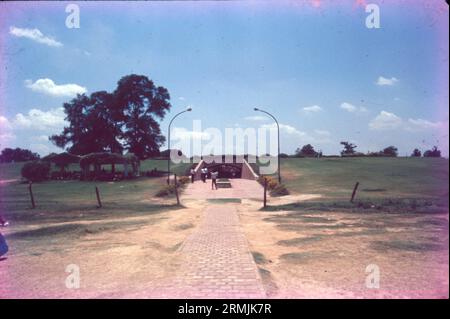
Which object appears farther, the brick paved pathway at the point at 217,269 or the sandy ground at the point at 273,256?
the sandy ground at the point at 273,256

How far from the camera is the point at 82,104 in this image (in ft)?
162

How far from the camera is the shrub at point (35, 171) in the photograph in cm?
4119

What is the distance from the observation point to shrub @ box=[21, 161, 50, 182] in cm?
4119

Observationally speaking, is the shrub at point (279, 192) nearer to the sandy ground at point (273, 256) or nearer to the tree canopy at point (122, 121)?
the sandy ground at point (273, 256)

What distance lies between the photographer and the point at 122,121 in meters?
47.6

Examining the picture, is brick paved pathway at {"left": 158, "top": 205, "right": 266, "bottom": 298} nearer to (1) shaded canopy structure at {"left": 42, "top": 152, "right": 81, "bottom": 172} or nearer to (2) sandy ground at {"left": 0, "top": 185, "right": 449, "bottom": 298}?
(2) sandy ground at {"left": 0, "top": 185, "right": 449, "bottom": 298}

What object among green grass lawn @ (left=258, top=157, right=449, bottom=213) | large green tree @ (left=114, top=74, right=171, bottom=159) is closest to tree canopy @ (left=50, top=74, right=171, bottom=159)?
large green tree @ (left=114, top=74, right=171, bottom=159)

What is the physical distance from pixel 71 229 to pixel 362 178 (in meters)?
30.1

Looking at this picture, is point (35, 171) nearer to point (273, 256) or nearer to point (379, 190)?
point (379, 190)

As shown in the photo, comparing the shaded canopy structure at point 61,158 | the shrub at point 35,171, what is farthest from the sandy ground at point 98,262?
the shrub at point 35,171

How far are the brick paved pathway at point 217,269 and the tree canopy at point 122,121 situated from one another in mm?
37697

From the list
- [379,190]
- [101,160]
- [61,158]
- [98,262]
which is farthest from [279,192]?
[61,158]

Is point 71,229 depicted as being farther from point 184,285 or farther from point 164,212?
point 184,285
